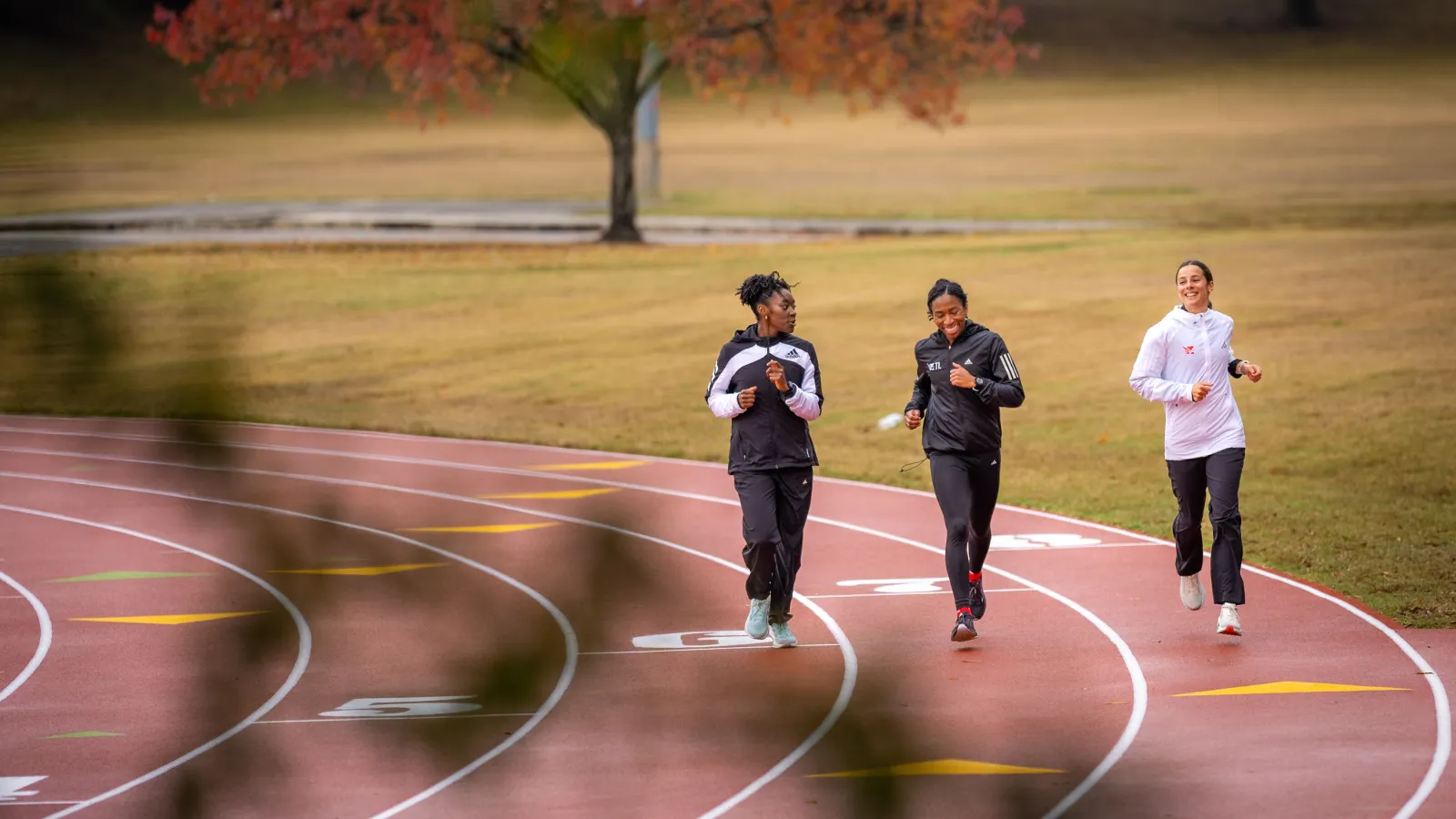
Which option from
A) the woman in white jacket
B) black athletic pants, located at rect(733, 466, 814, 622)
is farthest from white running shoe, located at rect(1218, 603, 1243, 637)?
black athletic pants, located at rect(733, 466, 814, 622)

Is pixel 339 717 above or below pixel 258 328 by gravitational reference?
below

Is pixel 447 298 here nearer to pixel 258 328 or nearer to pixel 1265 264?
pixel 1265 264

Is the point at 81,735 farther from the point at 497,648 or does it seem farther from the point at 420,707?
the point at 497,648

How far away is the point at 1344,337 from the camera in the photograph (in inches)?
939

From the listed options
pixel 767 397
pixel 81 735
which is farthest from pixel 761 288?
pixel 81 735

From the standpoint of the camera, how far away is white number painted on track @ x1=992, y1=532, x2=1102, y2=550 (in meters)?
13.7

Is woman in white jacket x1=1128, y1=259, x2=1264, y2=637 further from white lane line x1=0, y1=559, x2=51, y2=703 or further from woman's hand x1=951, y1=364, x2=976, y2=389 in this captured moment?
white lane line x1=0, y1=559, x2=51, y2=703

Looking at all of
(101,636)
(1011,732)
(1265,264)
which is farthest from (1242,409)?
(1011,732)

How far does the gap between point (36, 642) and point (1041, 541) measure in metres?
6.97

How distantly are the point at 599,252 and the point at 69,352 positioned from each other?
112 ft

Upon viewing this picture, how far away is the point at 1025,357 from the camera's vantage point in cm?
2408

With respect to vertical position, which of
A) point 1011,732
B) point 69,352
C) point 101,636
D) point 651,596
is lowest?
point 101,636

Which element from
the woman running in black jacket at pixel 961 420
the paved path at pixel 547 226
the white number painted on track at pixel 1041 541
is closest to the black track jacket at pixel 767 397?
the woman running in black jacket at pixel 961 420

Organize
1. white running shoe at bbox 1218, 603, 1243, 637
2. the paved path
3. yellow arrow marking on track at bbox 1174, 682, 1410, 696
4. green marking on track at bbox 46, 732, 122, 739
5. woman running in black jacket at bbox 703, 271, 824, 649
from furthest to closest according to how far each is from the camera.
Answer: the paved path
white running shoe at bbox 1218, 603, 1243, 637
woman running in black jacket at bbox 703, 271, 824, 649
yellow arrow marking on track at bbox 1174, 682, 1410, 696
green marking on track at bbox 46, 732, 122, 739
